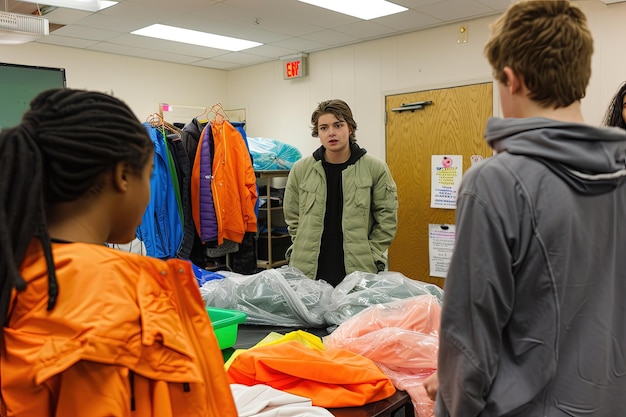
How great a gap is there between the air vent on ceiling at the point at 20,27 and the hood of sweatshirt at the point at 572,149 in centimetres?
295

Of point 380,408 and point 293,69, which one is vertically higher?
point 293,69

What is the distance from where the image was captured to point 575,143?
35.3 inches

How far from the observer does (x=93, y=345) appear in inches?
27.2

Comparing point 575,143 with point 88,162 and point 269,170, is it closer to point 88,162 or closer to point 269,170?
point 88,162

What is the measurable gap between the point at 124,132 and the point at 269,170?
13.9ft

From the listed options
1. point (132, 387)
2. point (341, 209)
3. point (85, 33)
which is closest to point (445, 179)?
point (341, 209)

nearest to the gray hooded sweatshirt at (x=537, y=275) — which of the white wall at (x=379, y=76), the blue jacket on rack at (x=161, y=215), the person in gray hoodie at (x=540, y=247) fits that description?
the person in gray hoodie at (x=540, y=247)

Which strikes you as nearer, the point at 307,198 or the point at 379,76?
the point at 307,198

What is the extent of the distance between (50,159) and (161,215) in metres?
3.19

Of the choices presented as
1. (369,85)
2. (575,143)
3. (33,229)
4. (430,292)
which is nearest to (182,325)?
(33,229)

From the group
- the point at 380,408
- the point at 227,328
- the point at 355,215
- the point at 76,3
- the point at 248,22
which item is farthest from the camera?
the point at 248,22

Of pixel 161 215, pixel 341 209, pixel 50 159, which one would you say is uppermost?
pixel 50 159

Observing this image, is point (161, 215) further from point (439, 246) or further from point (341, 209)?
point (439, 246)

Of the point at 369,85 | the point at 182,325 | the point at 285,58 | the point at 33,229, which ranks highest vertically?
the point at 285,58
